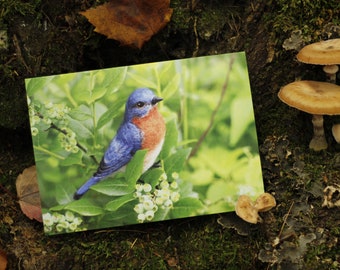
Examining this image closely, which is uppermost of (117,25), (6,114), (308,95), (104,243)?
(117,25)

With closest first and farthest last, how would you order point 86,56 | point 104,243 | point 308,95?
point 308,95
point 104,243
point 86,56

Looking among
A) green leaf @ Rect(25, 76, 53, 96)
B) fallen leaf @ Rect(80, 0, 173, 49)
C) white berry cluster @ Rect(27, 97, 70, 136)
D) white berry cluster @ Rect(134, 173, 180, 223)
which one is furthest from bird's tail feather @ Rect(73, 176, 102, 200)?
fallen leaf @ Rect(80, 0, 173, 49)

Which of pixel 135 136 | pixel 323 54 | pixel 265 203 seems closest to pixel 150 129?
pixel 135 136

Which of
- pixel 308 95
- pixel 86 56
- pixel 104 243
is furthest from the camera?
pixel 86 56

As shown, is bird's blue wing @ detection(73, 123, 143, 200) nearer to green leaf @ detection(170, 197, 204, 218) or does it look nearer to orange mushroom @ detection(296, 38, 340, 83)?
green leaf @ detection(170, 197, 204, 218)

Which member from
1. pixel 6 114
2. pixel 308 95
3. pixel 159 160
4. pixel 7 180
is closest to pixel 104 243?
pixel 159 160

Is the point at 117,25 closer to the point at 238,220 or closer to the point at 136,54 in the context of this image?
the point at 136,54
